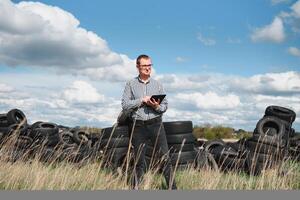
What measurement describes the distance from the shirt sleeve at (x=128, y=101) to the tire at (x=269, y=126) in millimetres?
4679

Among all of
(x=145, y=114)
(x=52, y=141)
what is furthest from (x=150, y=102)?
(x=52, y=141)

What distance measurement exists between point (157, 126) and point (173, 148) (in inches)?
111

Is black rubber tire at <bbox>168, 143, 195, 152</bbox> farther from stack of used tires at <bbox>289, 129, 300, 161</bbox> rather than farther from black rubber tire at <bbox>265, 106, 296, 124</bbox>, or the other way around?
stack of used tires at <bbox>289, 129, 300, 161</bbox>

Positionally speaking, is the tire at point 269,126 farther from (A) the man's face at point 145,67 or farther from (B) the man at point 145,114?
(A) the man's face at point 145,67

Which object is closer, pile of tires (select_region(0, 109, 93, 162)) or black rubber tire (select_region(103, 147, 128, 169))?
black rubber tire (select_region(103, 147, 128, 169))

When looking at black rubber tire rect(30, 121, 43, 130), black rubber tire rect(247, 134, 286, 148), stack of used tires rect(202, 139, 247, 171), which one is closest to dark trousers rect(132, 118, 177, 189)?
stack of used tires rect(202, 139, 247, 171)

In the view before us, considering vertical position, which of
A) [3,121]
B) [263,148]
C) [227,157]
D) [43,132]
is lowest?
[227,157]

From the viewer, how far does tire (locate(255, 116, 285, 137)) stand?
10.8 metres

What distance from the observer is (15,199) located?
4496mm

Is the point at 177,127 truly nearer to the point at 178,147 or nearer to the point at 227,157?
the point at 178,147

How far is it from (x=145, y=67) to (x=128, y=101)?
0.52m

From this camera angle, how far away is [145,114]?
6828mm

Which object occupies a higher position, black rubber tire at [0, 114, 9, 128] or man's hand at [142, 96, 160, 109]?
man's hand at [142, 96, 160, 109]

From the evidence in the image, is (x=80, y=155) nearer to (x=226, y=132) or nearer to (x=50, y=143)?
(x=50, y=143)
